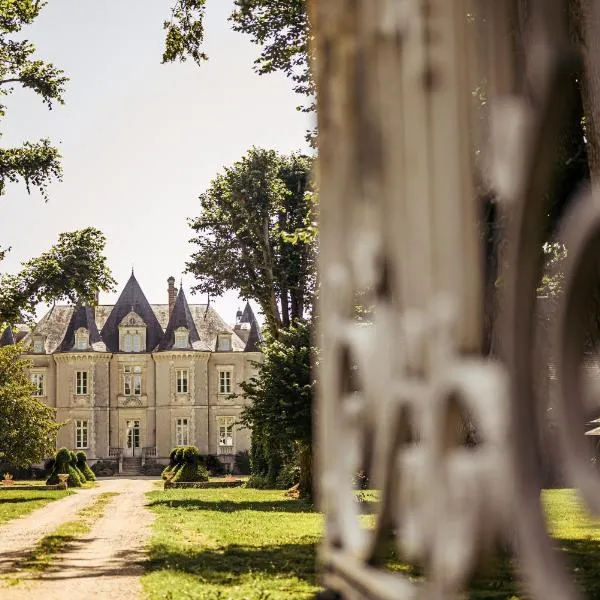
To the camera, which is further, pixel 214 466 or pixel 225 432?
pixel 225 432

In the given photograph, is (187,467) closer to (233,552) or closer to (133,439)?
(133,439)

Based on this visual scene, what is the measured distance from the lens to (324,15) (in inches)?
67.9

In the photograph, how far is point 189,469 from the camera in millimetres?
→ 43906

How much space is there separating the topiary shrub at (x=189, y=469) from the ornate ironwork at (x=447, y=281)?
41.9 m

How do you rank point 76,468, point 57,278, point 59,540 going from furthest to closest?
point 76,468 → point 57,278 → point 59,540

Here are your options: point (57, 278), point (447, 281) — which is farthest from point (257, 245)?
point (447, 281)

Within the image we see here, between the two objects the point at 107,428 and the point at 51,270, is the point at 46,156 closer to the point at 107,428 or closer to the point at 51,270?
the point at 51,270

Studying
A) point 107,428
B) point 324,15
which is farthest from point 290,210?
point 324,15

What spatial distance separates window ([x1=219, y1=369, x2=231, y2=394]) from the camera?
6069 centimetres

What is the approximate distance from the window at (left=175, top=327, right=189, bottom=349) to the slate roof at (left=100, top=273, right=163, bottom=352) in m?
1.50

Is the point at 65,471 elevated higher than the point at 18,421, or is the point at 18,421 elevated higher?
the point at 18,421

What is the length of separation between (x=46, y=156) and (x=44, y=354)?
3802 centimetres

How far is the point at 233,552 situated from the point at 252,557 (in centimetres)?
81

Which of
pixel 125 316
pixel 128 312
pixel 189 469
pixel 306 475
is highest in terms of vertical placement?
pixel 128 312
